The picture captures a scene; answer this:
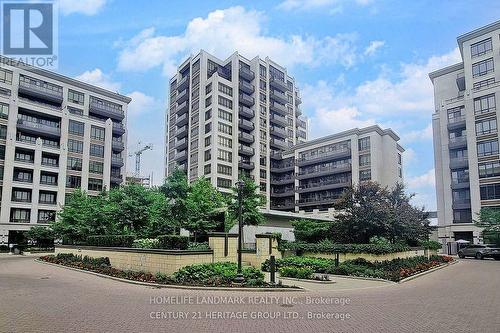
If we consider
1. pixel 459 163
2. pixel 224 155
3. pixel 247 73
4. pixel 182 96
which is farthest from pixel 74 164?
pixel 459 163

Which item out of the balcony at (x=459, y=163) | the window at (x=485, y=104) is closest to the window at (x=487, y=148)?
the balcony at (x=459, y=163)

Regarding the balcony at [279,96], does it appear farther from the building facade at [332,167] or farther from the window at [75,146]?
the window at [75,146]

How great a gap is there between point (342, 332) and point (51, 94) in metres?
69.8

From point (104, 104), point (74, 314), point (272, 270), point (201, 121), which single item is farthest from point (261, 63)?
point (74, 314)

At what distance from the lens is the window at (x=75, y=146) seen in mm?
67625

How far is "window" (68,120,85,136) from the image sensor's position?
68.1 metres

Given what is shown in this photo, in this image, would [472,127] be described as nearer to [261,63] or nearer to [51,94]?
[261,63]

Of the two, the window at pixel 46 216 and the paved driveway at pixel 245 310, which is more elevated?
the window at pixel 46 216

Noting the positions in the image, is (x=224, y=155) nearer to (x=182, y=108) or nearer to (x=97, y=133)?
(x=182, y=108)

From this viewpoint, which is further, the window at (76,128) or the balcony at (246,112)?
the balcony at (246,112)

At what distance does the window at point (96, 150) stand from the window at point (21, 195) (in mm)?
12602

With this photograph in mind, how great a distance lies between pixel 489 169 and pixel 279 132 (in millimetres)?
43422

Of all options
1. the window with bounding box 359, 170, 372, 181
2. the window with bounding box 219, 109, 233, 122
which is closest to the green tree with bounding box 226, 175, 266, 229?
the window with bounding box 359, 170, 372, 181

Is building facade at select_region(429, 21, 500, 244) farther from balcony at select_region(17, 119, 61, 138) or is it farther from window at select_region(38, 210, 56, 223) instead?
balcony at select_region(17, 119, 61, 138)
